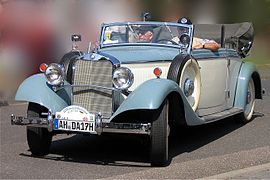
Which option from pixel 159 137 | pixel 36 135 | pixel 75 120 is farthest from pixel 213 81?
pixel 36 135

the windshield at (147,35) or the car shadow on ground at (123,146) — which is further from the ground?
the windshield at (147,35)

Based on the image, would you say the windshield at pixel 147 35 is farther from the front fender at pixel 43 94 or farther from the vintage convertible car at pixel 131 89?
the front fender at pixel 43 94

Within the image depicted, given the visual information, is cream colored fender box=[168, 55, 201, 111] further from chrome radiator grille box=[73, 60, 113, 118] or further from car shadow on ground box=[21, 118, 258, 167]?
chrome radiator grille box=[73, 60, 113, 118]

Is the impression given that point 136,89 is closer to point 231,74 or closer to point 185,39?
point 185,39

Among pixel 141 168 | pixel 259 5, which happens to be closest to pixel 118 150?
pixel 141 168

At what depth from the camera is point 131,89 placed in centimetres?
722

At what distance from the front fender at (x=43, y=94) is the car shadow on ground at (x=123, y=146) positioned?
655 millimetres

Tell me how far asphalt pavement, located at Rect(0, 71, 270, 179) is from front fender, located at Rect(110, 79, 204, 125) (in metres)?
0.69

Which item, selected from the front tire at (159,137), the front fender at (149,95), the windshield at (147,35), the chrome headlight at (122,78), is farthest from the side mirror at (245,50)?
the front tire at (159,137)

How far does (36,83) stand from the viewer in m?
7.25

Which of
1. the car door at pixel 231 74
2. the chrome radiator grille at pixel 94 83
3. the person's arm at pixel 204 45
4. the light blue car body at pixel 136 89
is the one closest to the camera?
the light blue car body at pixel 136 89

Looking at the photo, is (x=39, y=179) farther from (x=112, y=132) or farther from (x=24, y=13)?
(x=24, y=13)

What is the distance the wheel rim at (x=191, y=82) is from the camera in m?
7.34

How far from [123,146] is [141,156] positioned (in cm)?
69
